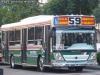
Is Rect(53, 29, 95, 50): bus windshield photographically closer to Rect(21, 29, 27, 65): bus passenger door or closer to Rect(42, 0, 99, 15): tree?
Rect(21, 29, 27, 65): bus passenger door

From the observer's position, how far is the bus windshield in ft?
80.0

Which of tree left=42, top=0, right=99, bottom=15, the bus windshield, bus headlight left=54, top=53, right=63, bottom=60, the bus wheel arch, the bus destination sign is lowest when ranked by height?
the bus wheel arch

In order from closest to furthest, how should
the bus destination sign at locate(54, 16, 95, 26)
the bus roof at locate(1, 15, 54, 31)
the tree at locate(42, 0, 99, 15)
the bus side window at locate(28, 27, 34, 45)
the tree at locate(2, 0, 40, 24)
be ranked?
the bus destination sign at locate(54, 16, 95, 26), the bus roof at locate(1, 15, 54, 31), the bus side window at locate(28, 27, 34, 45), the tree at locate(42, 0, 99, 15), the tree at locate(2, 0, 40, 24)

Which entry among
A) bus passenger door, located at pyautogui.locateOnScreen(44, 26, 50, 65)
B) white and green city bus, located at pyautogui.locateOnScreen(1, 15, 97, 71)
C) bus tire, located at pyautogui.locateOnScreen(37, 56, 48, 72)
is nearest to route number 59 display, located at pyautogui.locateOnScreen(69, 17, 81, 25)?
white and green city bus, located at pyautogui.locateOnScreen(1, 15, 97, 71)

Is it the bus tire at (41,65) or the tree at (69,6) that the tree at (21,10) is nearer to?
the tree at (69,6)

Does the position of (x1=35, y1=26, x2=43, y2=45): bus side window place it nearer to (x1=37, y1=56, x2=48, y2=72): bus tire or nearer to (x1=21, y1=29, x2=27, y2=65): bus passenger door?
(x1=37, y1=56, x2=48, y2=72): bus tire

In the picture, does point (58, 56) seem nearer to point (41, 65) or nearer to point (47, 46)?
point (47, 46)

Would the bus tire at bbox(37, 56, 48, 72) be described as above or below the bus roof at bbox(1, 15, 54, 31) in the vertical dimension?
below

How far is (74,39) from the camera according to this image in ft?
80.7

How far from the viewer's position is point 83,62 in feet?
80.9

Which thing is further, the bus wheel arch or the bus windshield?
the bus wheel arch

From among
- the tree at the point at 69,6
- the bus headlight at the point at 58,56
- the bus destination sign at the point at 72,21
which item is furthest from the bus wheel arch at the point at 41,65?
the tree at the point at 69,6

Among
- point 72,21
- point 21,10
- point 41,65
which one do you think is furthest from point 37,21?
point 21,10

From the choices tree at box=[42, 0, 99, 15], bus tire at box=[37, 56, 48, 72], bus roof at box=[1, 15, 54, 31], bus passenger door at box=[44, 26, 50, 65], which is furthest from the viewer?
tree at box=[42, 0, 99, 15]
